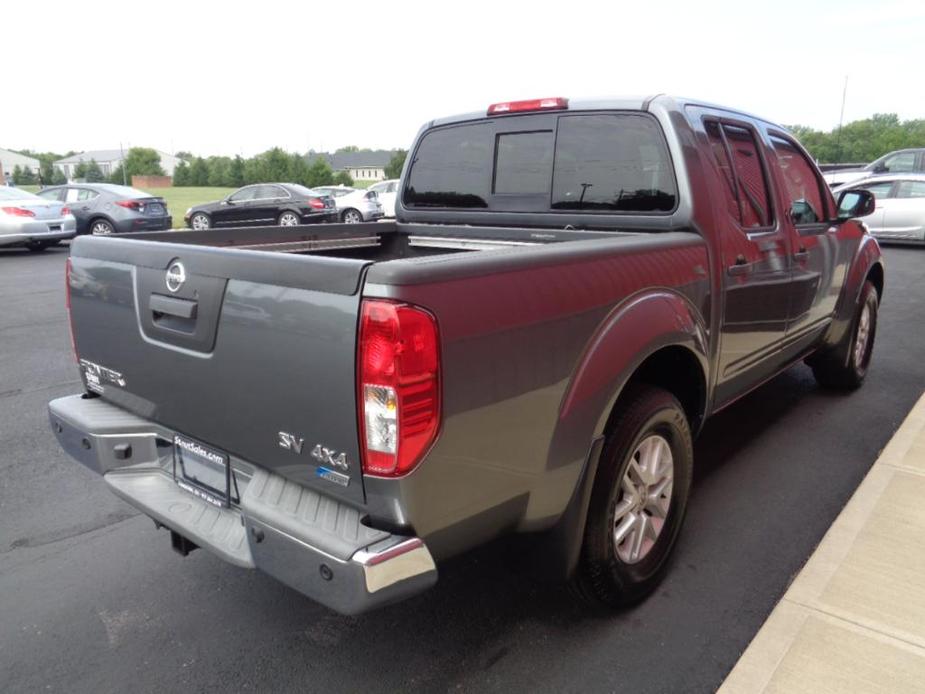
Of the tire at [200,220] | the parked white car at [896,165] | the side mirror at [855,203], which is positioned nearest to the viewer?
the side mirror at [855,203]

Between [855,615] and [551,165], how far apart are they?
2.39 metres

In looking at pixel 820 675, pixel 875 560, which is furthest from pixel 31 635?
pixel 875 560

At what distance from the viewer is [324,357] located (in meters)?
1.92

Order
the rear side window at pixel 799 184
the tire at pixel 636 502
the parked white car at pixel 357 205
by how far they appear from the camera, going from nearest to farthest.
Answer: the tire at pixel 636 502 → the rear side window at pixel 799 184 → the parked white car at pixel 357 205

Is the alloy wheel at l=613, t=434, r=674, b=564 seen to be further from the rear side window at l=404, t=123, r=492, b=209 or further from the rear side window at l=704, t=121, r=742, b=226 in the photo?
the rear side window at l=404, t=123, r=492, b=209

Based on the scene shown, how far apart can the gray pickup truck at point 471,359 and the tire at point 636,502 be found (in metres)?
0.01

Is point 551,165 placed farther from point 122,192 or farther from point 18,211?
point 122,192

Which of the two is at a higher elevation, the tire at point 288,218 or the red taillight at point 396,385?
the red taillight at point 396,385

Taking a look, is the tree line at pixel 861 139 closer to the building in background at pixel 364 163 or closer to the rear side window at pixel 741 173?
the rear side window at pixel 741 173

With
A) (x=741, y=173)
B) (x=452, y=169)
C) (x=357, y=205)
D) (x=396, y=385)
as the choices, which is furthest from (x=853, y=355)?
(x=357, y=205)

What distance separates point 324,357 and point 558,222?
1.99 meters

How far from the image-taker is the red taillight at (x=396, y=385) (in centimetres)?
181

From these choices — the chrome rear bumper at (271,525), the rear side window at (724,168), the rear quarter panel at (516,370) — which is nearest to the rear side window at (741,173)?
the rear side window at (724,168)

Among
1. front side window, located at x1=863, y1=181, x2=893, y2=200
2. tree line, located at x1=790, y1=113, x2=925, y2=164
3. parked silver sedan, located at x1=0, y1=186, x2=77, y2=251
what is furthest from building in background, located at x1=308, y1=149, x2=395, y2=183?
front side window, located at x1=863, y1=181, x2=893, y2=200
